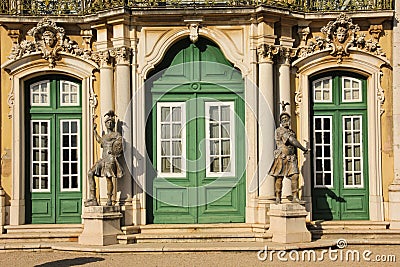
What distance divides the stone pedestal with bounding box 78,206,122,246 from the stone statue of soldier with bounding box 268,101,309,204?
293cm

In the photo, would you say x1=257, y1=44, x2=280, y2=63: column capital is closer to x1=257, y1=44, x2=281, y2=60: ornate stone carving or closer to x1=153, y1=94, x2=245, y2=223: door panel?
x1=257, y1=44, x2=281, y2=60: ornate stone carving

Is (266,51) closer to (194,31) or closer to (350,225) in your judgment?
(194,31)

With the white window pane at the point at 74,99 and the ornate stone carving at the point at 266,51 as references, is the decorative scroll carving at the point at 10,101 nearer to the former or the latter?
the white window pane at the point at 74,99

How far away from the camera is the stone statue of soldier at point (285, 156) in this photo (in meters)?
14.0

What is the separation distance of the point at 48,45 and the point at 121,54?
58.6 inches

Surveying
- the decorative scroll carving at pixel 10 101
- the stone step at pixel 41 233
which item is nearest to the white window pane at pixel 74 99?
the decorative scroll carving at pixel 10 101

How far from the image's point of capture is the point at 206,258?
1283 cm

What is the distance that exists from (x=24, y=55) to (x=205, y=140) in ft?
12.4

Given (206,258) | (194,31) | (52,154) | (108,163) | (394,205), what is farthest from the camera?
(52,154)

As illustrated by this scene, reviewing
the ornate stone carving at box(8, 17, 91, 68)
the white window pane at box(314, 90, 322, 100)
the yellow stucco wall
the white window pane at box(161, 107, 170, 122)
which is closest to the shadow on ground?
the yellow stucco wall

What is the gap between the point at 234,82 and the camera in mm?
15062

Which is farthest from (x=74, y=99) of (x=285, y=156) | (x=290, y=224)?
(x=290, y=224)

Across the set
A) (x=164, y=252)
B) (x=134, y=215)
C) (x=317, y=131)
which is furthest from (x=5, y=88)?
(x=317, y=131)

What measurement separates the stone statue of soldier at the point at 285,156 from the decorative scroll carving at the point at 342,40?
1806 mm
